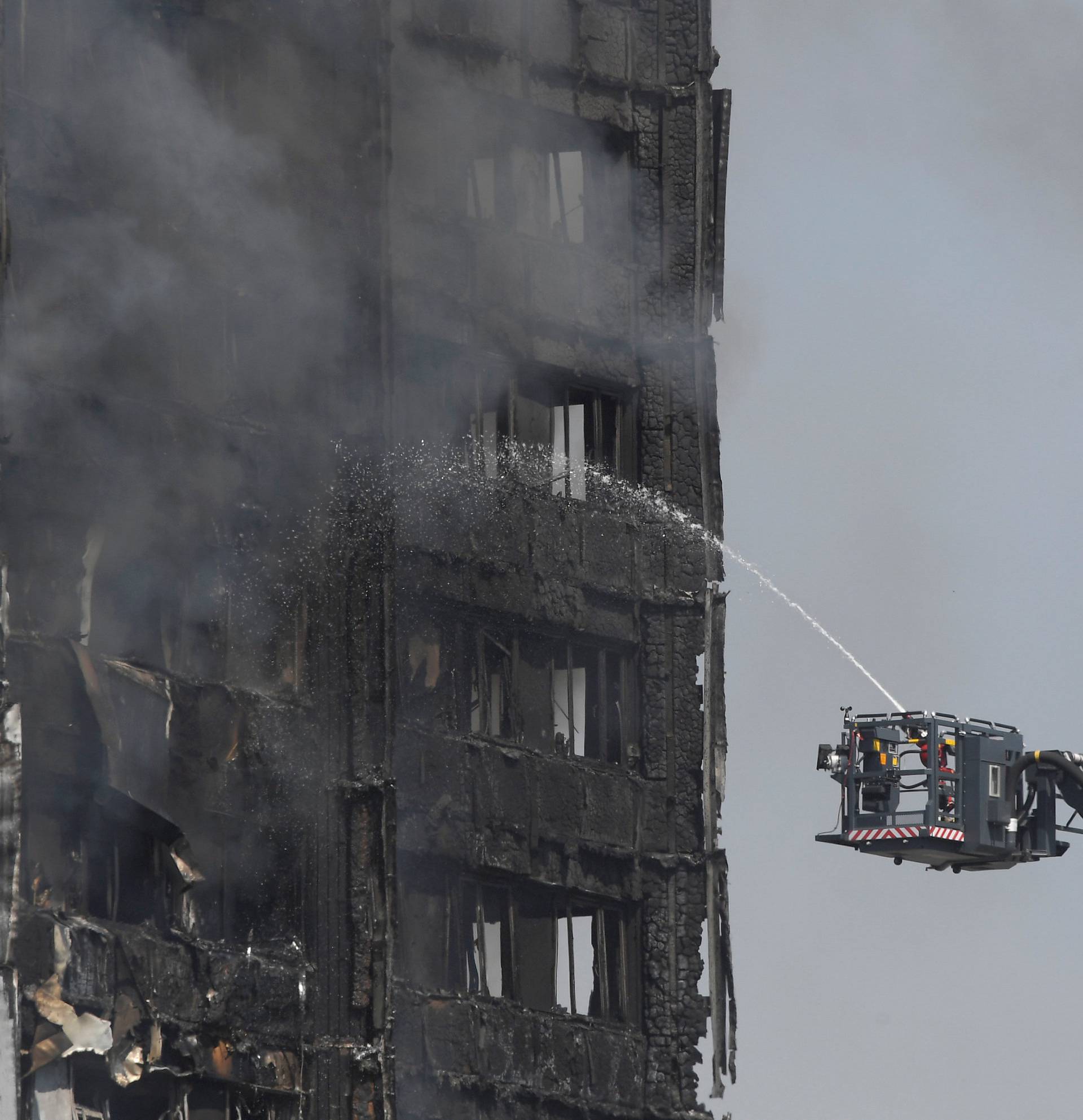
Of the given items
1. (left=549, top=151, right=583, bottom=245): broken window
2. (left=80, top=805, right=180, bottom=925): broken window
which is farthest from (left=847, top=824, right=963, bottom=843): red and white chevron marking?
(left=549, top=151, right=583, bottom=245): broken window

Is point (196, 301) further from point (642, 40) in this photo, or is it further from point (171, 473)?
point (642, 40)

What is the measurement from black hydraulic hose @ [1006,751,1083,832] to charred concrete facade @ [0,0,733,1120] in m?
5.58

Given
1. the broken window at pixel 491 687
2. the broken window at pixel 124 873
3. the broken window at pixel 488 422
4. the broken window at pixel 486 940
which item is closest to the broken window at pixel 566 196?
the broken window at pixel 488 422

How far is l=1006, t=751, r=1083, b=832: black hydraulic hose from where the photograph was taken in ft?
98.0

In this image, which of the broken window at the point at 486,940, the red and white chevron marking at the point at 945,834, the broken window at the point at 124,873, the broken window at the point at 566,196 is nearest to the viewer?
the broken window at the point at 124,873

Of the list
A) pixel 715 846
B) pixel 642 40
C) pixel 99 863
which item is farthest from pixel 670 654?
pixel 99 863

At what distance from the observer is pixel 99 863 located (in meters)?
27.8

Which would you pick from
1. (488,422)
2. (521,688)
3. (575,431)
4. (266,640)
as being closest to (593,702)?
(521,688)

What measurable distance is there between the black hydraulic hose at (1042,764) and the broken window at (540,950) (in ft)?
19.0

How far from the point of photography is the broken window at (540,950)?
32781mm

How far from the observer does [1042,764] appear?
3000 centimetres

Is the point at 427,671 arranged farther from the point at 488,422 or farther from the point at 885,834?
the point at 885,834

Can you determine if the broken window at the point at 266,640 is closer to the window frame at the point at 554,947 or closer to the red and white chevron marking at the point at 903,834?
the window frame at the point at 554,947

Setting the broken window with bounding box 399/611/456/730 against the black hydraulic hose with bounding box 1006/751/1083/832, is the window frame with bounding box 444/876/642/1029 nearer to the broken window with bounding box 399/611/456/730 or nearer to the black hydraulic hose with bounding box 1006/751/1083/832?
the broken window with bounding box 399/611/456/730
